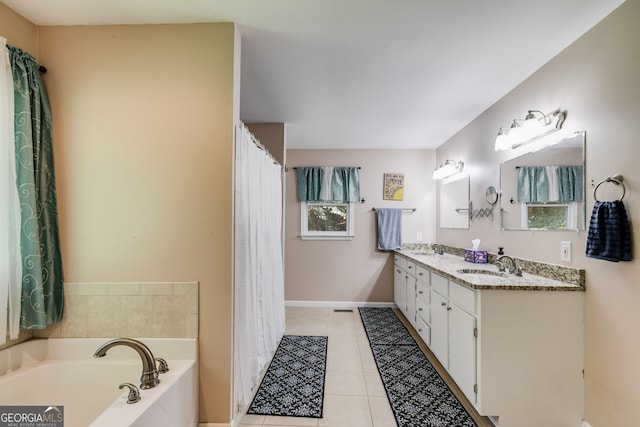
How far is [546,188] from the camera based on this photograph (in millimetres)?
2068

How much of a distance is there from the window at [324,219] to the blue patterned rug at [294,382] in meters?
1.66

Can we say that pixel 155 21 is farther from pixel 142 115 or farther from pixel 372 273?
pixel 372 273

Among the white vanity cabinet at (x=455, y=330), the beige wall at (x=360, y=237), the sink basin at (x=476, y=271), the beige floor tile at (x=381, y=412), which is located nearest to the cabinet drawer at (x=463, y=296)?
the white vanity cabinet at (x=455, y=330)

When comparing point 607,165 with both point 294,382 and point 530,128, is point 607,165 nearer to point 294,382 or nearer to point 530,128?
point 530,128

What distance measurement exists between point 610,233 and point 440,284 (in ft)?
3.85

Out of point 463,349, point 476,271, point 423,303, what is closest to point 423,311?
point 423,303

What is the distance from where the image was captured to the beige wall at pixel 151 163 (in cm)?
169

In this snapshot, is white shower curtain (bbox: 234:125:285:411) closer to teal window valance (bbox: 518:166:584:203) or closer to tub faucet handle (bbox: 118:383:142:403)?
tub faucet handle (bbox: 118:383:142:403)

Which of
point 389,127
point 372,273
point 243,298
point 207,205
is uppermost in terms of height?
point 389,127

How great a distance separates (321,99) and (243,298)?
6.15 ft

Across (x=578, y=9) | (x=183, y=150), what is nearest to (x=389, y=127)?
(x=578, y=9)

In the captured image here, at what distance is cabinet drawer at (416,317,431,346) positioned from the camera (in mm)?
2674

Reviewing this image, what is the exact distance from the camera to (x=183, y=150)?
1703 mm

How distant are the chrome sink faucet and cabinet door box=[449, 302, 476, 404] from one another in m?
0.53
